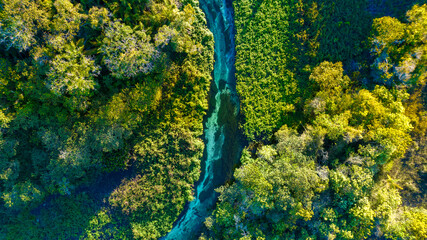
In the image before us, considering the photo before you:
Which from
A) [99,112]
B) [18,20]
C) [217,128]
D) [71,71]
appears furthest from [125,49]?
[217,128]

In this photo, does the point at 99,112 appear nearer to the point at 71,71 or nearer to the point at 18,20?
the point at 71,71

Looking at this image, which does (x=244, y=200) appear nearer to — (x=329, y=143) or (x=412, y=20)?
(x=329, y=143)

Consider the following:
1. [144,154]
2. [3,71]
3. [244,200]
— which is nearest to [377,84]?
[244,200]

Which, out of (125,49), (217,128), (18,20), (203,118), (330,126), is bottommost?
(217,128)

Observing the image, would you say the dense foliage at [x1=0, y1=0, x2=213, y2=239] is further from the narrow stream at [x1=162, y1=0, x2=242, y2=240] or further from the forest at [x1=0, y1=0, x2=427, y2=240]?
the narrow stream at [x1=162, y1=0, x2=242, y2=240]

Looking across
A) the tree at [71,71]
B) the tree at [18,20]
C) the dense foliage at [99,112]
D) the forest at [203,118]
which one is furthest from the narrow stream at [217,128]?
the tree at [18,20]

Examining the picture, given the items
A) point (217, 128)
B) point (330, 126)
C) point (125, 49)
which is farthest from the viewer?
point (217, 128)

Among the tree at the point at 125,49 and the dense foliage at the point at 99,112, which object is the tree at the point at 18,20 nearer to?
the dense foliage at the point at 99,112
